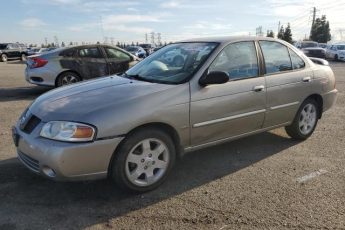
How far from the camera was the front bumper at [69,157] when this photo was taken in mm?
3537

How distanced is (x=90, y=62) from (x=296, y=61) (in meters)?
6.68

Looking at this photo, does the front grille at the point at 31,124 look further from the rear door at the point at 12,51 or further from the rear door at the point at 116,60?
the rear door at the point at 12,51

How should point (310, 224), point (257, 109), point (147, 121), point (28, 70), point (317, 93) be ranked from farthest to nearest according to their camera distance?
point (28, 70), point (317, 93), point (257, 109), point (147, 121), point (310, 224)

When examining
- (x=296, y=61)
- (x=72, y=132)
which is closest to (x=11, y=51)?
(x=296, y=61)

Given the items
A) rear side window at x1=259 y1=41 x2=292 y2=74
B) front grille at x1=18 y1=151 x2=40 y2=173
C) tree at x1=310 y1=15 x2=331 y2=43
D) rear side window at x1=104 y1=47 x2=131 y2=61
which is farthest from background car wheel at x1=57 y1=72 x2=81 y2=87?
tree at x1=310 y1=15 x2=331 y2=43

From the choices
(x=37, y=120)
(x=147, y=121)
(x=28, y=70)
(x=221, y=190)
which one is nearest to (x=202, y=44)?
(x=147, y=121)

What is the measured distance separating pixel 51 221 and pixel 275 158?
3.05 metres

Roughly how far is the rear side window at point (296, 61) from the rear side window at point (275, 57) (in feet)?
0.28

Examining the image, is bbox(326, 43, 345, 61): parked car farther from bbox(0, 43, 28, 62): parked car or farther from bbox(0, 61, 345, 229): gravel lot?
bbox(0, 61, 345, 229): gravel lot

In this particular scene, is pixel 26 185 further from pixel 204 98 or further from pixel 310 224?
pixel 310 224

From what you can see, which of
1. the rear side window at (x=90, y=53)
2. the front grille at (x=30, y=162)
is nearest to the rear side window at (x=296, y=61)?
the front grille at (x=30, y=162)

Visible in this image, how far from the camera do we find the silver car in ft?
11.9

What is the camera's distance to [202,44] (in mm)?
4965

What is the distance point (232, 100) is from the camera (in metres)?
4.62
